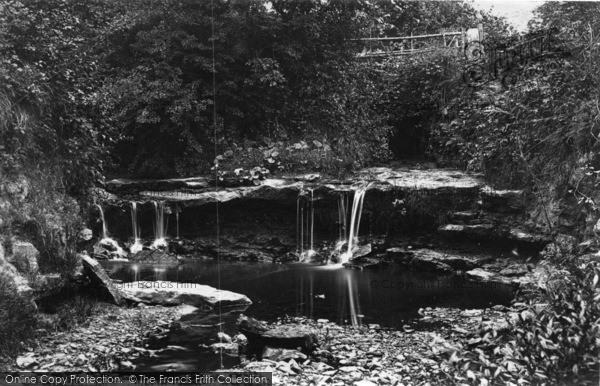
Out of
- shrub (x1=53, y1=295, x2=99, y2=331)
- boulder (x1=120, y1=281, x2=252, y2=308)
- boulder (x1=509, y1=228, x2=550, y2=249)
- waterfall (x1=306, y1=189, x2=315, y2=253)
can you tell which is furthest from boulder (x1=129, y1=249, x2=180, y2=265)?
boulder (x1=509, y1=228, x2=550, y2=249)

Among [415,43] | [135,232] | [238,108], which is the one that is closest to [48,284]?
[135,232]

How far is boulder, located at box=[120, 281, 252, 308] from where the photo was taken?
6281mm

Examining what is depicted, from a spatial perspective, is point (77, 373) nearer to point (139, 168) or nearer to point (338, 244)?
point (139, 168)

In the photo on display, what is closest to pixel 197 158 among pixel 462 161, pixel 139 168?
pixel 139 168

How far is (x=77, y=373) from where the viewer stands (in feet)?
13.9

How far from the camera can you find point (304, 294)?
6.66m

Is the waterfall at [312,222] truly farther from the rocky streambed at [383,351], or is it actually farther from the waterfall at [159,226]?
the rocky streambed at [383,351]

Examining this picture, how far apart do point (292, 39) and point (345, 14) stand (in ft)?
3.27

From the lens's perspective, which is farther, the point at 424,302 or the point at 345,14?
the point at 345,14

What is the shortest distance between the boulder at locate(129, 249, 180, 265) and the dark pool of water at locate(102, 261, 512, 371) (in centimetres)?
11

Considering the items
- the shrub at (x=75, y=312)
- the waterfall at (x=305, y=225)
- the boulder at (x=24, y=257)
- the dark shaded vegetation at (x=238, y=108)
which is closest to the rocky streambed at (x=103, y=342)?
the shrub at (x=75, y=312)

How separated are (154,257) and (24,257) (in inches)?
85.2

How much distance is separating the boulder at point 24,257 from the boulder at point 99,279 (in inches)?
39.1

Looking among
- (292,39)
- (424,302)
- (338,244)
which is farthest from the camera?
(338,244)
